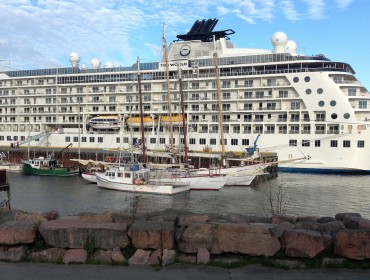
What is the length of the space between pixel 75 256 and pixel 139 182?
2781cm

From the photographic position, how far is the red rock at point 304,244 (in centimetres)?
687

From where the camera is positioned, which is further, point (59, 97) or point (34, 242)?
point (59, 97)

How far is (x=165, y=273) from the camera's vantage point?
21.2 ft

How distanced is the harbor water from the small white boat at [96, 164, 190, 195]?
0.64 metres

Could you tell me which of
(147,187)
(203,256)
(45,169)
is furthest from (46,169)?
(203,256)

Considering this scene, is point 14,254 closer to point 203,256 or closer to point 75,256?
point 75,256

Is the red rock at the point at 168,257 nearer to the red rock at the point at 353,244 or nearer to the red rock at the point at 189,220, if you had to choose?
the red rock at the point at 189,220

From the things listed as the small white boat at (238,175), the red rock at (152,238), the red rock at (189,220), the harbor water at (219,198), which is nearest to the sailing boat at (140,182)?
the harbor water at (219,198)

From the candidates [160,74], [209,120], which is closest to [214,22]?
[160,74]

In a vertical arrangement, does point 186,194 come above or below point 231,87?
below

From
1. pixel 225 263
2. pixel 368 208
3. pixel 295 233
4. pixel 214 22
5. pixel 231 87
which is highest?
pixel 214 22

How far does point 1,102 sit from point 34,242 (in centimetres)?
7070

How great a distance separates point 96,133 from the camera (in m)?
61.4

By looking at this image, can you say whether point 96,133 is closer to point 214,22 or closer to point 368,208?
point 214,22
